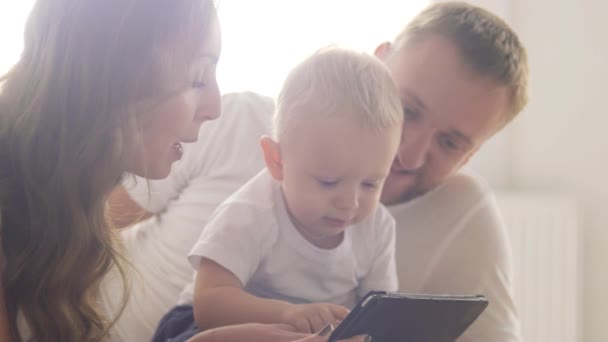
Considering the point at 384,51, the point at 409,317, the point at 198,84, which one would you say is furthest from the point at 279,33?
the point at 409,317

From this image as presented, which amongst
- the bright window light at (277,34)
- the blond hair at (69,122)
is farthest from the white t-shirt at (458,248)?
the bright window light at (277,34)

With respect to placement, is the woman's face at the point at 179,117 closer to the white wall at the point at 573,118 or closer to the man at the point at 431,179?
the man at the point at 431,179

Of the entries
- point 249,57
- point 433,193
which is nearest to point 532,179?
point 249,57

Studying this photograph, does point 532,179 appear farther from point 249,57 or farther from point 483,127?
point 483,127

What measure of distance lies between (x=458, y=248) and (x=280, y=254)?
0.43m

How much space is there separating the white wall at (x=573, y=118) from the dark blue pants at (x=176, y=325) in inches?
59.7

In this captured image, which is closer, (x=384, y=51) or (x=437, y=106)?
(x=437, y=106)

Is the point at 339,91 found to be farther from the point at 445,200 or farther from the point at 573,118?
the point at 573,118

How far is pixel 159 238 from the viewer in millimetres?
1453

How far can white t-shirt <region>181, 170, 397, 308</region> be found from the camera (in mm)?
1125

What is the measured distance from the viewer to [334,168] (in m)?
1.11

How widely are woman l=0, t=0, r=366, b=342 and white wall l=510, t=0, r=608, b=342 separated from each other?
5.34 ft

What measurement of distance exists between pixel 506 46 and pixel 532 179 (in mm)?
1213

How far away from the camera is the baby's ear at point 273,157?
3.81ft
